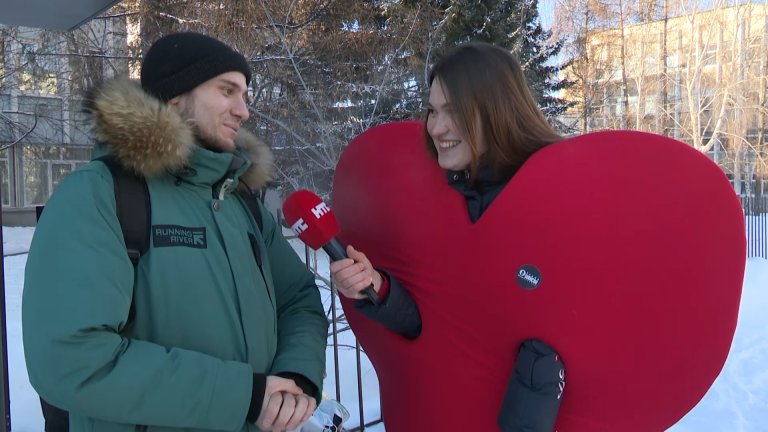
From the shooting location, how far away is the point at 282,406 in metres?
1.46

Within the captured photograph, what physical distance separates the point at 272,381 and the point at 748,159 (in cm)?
2587

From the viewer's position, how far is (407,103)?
700cm

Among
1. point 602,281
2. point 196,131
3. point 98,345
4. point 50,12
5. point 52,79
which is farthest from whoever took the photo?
point 52,79

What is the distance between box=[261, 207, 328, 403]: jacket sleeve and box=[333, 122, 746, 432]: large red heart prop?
16.4 inches

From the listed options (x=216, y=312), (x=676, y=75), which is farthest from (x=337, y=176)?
(x=676, y=75)

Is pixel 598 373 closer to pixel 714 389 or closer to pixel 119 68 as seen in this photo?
pixel 714 389

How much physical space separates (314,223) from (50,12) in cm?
251

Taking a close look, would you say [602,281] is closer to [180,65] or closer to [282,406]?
[282,406]

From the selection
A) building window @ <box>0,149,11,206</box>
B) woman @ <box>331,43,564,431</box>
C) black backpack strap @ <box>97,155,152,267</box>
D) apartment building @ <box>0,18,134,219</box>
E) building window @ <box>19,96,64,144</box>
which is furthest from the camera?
building window @ <box>0,149,11,206</box>

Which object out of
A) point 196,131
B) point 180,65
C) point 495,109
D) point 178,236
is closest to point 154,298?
point 178,236

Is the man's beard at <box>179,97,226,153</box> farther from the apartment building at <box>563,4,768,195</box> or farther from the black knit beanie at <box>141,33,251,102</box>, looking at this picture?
the apartment building at <box>563,4,768,195</box>

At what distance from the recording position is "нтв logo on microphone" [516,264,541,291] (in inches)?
63.5

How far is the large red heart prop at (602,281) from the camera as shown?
1.53 meters

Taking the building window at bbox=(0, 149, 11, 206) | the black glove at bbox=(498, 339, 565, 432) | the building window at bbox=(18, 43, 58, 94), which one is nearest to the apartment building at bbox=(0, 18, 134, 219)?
the building window at bbox=(18, 43, 58, 94)
